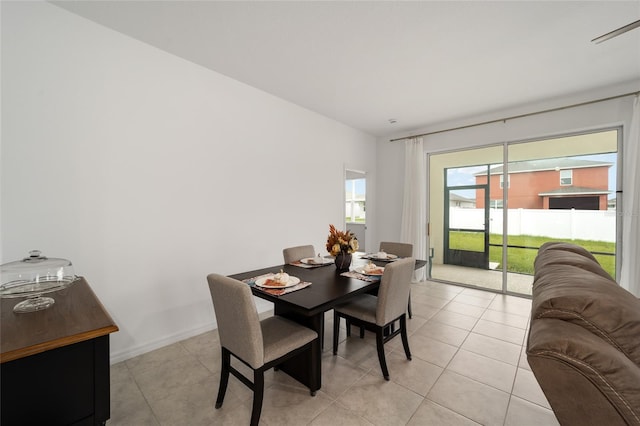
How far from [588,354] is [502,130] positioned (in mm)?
4117

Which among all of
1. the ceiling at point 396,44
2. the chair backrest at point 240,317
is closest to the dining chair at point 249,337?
the chair backrest at point 240,317

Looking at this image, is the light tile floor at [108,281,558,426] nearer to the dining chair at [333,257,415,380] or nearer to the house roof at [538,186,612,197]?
the dining chair at [333,257,415,380]

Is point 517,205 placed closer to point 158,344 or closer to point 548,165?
point 548,165

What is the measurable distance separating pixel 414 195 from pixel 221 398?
4.07 m

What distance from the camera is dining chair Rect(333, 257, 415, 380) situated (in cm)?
193

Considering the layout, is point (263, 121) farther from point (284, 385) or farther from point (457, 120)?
point (457, 120)

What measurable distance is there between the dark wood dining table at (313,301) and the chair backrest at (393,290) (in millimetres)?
121

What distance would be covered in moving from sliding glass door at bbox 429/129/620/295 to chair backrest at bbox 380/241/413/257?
74.9 inches

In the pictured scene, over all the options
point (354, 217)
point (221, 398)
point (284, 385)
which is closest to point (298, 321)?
point (284, 385)

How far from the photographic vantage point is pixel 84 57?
2066mm

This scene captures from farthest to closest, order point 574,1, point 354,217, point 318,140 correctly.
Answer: point 354,217 → point 318,140 → point 574,1

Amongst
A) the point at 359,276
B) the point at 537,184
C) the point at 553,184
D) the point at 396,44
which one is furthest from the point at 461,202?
the point at 359,276

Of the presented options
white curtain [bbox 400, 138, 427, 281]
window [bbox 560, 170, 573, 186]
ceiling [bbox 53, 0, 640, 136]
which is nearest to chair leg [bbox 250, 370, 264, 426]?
ceiling [bbox 53, 0, 640, 136]

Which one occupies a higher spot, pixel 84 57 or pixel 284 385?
pixel 84 57
